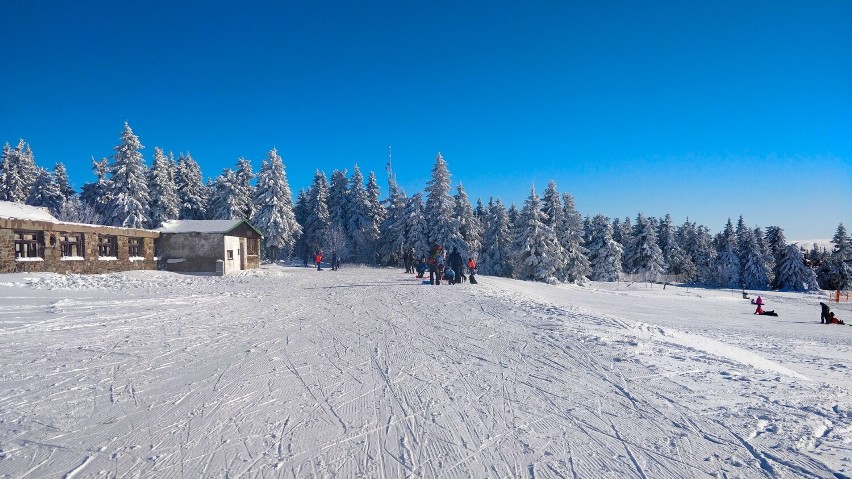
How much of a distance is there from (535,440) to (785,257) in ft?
221

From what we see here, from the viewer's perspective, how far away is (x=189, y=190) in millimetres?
51844

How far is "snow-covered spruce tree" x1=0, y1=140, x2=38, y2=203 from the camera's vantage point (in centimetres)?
4675

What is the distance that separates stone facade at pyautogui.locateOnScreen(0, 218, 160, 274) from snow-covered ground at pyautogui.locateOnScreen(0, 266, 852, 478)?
1512 cm

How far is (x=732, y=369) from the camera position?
6.33 meters

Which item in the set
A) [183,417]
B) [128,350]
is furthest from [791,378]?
[128,350]

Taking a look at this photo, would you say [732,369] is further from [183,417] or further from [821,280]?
[821,280]

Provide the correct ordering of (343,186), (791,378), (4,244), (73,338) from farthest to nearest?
1. (343,186)
2. (4,244)
3. (73,338)
4. (791,378)

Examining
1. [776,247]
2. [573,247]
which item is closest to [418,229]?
[573,247]

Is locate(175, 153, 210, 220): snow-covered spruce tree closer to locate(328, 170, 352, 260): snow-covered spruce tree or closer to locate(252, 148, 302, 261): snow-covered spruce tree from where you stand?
locate(252, 148, 302, 261): snow-covered spruce tree

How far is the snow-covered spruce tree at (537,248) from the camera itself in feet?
136

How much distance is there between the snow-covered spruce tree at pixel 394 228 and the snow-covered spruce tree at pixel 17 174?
3956 cm

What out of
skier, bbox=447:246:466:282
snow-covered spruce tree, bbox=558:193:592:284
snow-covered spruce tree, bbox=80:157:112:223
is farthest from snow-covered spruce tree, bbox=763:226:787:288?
snow-covered spruce tree, bbox=80:157:112:223

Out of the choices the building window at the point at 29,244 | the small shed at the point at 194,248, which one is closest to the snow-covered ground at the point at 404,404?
the building window at the point at 29,244

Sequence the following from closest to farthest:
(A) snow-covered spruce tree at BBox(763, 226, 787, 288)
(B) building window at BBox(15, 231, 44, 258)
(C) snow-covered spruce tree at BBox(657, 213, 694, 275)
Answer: (B) building window at BBox(15, 231, 44, 258) → (A) snow-covered spruce tree at BBox(763, 226, 787, 288) → (C) snow-covered spruce tree at BBox(657, 213, 694, 275)
